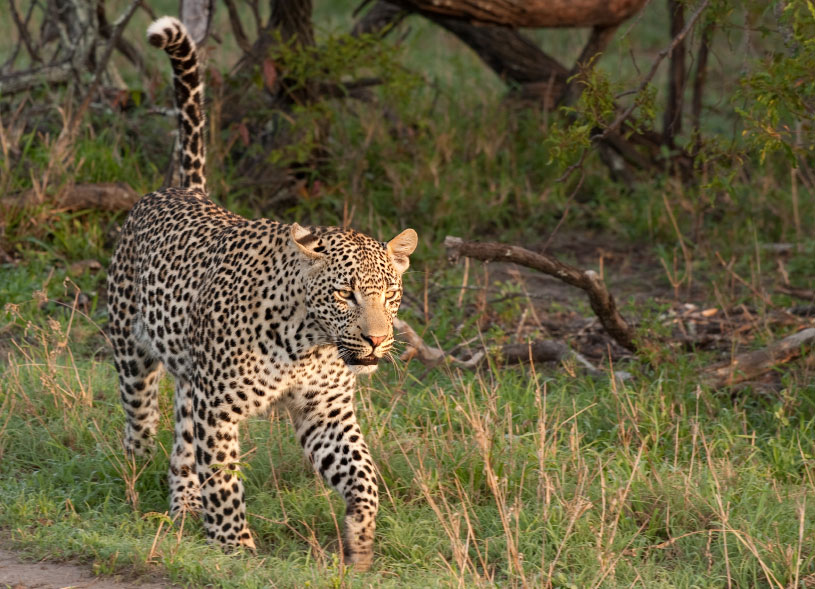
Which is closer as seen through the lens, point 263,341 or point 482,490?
point 263,341

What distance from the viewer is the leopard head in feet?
A: 14.3

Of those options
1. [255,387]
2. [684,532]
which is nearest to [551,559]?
[684,532]

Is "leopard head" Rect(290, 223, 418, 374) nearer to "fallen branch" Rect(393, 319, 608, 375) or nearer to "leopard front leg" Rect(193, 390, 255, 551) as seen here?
"leopard front leg" Rect(193, 390, 255, 551)

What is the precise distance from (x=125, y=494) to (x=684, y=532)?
7.96 ft

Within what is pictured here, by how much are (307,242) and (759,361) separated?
302cm

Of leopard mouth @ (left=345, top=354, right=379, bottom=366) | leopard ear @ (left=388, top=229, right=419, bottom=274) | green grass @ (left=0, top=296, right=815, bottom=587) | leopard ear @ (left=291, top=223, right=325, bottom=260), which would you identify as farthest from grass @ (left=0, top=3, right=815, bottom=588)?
leopard ear @ (left=291, top=223, right=325, bottom=260)

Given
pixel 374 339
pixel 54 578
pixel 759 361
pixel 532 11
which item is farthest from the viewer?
pixel 532 11

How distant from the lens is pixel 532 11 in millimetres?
8961

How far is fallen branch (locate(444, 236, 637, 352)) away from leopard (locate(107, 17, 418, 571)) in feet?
3.82

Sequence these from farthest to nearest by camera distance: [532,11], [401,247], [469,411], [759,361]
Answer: [532,11], [759,361], [469,411], [401,247]

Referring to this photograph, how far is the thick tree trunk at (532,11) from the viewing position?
28.7ft

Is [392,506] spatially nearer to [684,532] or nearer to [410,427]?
[410,427]

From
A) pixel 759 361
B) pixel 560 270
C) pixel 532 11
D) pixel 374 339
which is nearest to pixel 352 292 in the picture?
pixel 374 339

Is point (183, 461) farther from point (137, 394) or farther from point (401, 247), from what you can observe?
point (401, 247)
